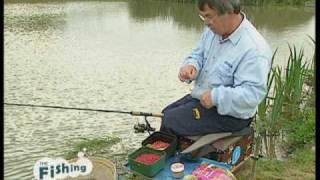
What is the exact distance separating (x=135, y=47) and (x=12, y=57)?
6.96ft

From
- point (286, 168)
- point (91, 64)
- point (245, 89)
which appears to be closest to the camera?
point (245, 89)

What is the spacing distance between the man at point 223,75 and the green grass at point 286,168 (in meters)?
0.44

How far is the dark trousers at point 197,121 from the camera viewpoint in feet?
9.35

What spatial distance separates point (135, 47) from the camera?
842cm

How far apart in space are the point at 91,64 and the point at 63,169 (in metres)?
4.33

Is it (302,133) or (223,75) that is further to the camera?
(302,133)

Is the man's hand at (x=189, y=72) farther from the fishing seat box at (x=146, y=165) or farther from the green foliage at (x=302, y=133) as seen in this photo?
the green foliage at (x=302, y=133)

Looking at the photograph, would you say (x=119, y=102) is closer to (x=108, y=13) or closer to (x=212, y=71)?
(x=212, y=71)

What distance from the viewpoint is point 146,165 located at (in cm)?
271

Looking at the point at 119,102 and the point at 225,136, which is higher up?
the point at 225,136

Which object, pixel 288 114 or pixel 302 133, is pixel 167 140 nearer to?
pixel 302 133

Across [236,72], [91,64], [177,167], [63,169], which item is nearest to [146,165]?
[177,167]

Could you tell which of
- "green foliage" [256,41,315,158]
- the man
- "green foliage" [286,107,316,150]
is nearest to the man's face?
the man

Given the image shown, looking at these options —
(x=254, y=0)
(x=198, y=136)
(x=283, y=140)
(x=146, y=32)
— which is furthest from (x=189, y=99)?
(x=254, y=0)
